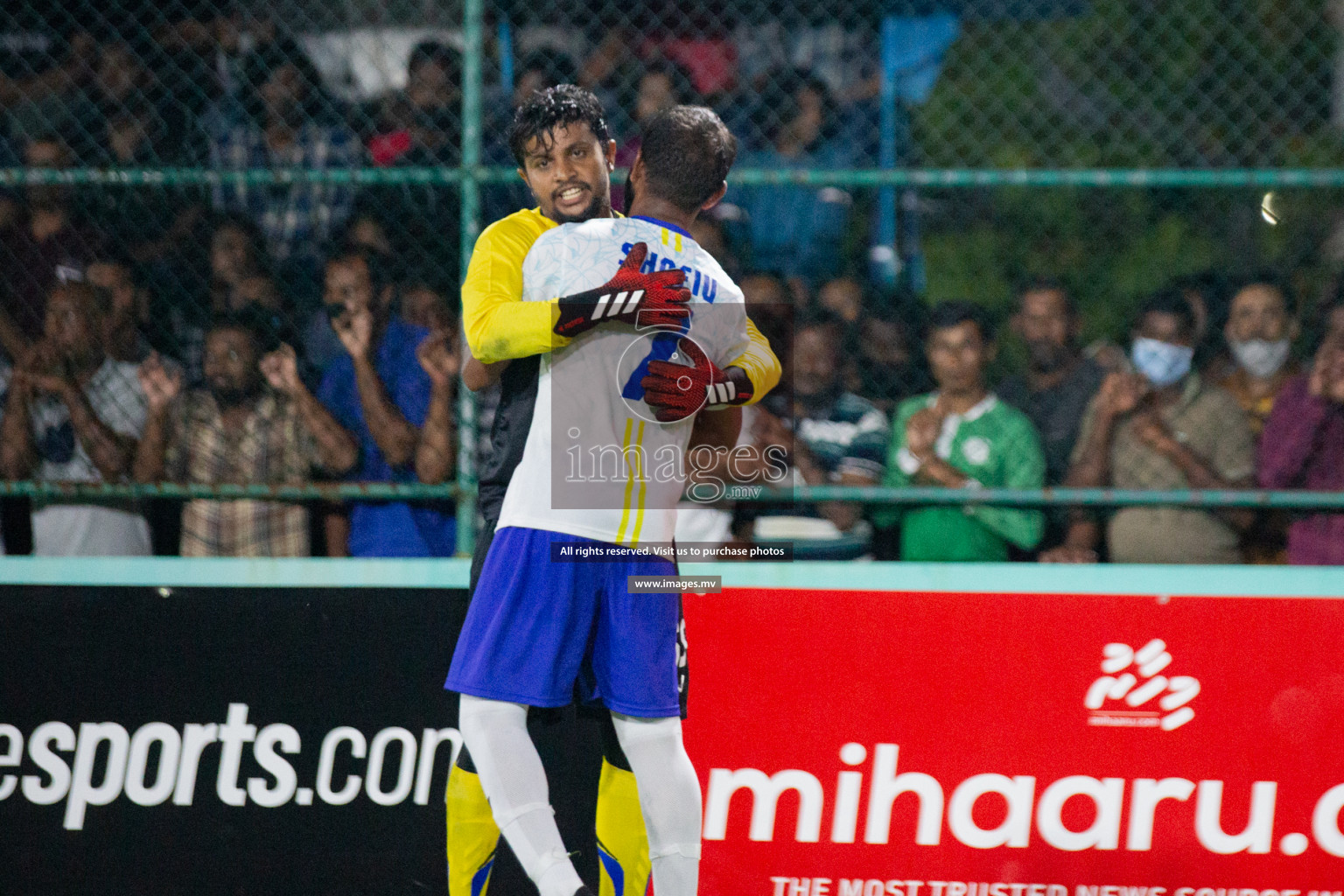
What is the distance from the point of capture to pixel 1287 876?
3260mm

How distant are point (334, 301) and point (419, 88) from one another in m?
0.98

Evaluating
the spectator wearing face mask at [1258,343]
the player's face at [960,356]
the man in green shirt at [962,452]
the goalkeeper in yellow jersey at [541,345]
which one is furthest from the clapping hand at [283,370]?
the spectator wearing face mask at [1258,343]

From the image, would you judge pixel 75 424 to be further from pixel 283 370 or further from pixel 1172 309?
pixel 1172 309

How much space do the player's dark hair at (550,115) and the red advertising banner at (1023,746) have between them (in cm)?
125

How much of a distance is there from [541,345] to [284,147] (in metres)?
2.29

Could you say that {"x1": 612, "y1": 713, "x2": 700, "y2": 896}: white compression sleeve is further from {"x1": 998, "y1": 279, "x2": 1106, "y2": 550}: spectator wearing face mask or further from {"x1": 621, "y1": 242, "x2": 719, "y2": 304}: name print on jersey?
{"x1": 998, "y1": 279, "x2": 1106, "y2": 550}: spectator wearing face mask

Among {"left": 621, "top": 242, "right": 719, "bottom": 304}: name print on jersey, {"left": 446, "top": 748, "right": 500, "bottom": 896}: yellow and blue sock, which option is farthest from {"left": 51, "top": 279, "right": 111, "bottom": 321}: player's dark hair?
{"left": 621, "top": 242, "right": 719, "bottom": 304}: name print on jersey

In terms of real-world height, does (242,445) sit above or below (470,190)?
below

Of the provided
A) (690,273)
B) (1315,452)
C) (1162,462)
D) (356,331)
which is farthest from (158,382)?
(1315,452)

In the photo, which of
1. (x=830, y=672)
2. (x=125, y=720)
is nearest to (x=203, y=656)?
(x=125, y=720)

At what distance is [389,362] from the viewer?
383 centimetres

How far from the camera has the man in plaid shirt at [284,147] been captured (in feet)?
14.5

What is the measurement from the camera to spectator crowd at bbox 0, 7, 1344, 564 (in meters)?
3.74

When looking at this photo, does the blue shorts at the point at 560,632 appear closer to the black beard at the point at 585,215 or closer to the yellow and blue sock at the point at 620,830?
the yellow and blue sock at the point at 620,830
